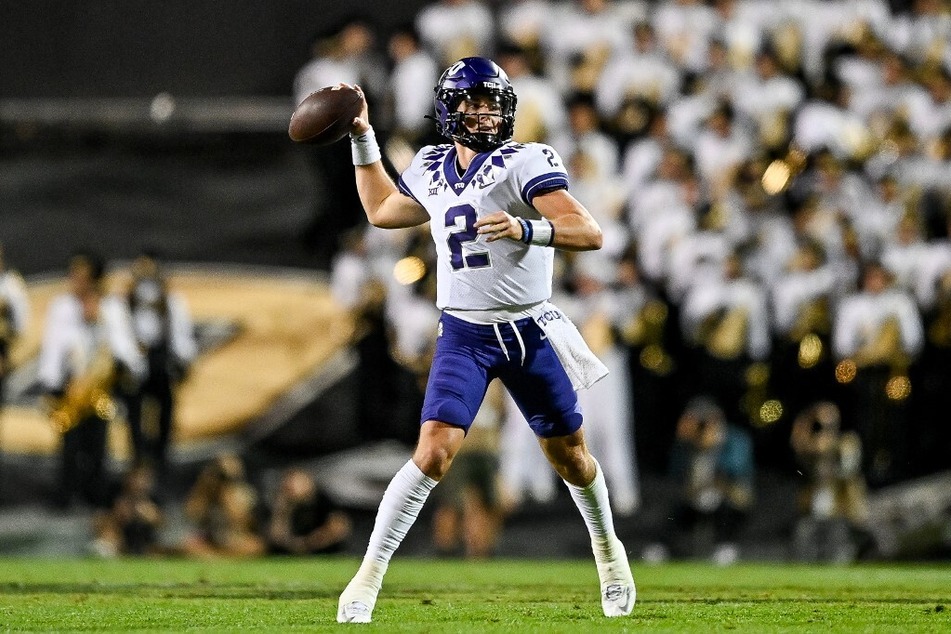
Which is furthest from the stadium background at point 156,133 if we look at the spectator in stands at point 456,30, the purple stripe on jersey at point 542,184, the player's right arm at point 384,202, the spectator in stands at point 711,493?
the purple stripe on jersey at point 542,184

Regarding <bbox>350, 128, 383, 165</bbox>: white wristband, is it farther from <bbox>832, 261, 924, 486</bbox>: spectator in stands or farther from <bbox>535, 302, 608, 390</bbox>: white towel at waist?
<bbox>832, 261, 924, 486</bbox>: spectator in stands

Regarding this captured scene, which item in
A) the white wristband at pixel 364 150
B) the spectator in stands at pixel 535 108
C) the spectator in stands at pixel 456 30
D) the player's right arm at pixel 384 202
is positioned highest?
the spectator in stands at pixel 456 30

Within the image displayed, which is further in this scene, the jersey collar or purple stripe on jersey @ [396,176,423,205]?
purple stripe on jersey @ [396,176,423,205]

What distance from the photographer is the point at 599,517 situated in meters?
5.96

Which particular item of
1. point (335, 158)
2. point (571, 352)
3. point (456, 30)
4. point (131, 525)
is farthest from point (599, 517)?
point (456, 30)

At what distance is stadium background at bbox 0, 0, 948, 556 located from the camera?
12.8 metres

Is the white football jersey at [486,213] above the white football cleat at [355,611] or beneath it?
above

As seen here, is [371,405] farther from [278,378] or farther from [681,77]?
[681,77]

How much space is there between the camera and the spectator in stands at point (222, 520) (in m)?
11.5

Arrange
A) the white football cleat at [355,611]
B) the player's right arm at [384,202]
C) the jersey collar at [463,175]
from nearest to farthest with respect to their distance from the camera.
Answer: the white football cleat at [355,611] < the jersey collar at [463,175] < the player's right arm at [384,202]

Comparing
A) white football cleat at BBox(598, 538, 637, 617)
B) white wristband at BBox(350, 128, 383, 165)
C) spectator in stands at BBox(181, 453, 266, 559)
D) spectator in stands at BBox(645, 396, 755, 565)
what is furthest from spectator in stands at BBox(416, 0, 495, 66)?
white football cleat at BBox(598, 538, 637, 617)

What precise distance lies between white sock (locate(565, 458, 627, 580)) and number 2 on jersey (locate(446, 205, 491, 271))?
0.95 meters

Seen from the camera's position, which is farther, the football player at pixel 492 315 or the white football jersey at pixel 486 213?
the white football jersey at pixel 486 213

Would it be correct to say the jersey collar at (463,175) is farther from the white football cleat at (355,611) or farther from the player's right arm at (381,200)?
the white football cleat at (355,611)
